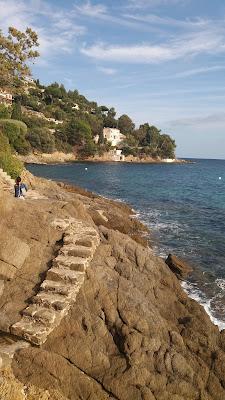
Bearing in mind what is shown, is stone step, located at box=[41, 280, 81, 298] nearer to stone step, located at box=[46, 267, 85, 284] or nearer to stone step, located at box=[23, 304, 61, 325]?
stone step, located at box=[46, 267, 85, 284]

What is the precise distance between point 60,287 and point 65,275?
47 centimetres

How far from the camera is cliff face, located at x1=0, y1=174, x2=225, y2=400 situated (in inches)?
375

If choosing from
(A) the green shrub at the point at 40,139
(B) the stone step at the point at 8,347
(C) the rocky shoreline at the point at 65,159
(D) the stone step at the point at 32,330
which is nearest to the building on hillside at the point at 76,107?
(C) the rocky shoreline at the point at 65,159

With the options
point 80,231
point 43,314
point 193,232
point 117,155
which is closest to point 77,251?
point 80,231

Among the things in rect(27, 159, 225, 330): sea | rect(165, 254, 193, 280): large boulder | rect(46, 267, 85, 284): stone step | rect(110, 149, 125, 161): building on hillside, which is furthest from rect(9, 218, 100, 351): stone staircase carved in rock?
rect(110, 149, 125, 161): building on hillside

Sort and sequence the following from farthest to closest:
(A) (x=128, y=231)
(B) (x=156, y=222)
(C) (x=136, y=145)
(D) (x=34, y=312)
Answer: (C) (x=136, y=145) < (B) (x=156, y=222) < (A) (x=128, y=231) < (D) (x=34, y=312)

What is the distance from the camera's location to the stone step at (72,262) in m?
12.2

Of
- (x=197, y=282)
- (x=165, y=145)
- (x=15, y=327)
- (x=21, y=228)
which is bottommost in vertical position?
(x=197, y=282)

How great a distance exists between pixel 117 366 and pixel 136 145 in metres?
157

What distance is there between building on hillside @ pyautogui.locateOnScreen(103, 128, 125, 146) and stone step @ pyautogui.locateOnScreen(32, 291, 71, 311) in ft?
468

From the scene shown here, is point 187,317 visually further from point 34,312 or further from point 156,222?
point 156,222

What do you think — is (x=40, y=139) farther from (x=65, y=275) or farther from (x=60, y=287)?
(x=60, y=287)

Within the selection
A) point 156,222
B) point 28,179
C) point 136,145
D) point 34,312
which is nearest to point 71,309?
point 34,312

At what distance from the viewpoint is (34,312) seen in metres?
10.6
